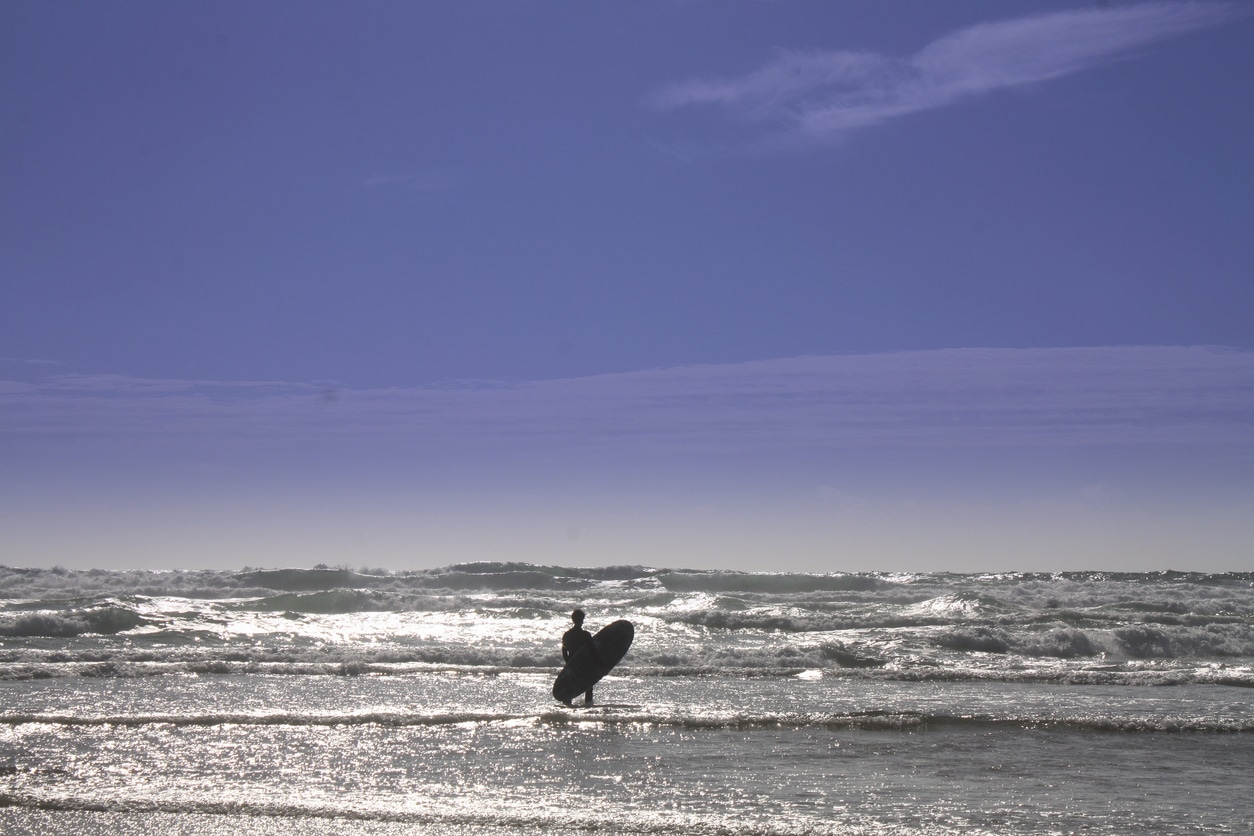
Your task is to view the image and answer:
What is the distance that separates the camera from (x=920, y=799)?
8016mm

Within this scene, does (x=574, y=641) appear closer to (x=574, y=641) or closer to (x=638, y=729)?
(x=574, y=641)

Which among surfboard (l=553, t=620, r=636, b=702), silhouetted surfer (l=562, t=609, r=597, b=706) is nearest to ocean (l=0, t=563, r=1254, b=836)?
surfboard (l=553, t=620, r=636, b=702)

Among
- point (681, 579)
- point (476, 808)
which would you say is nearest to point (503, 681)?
point (476, 808)

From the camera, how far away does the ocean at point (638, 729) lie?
763 centimetres

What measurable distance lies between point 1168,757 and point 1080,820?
119 inches

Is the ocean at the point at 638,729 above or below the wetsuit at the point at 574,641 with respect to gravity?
below

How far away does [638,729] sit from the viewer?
10945mm

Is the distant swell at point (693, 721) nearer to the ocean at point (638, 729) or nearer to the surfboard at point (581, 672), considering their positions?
the ocean at point (638, 729)

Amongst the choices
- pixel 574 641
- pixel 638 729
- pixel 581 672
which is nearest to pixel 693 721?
pixel 638 729

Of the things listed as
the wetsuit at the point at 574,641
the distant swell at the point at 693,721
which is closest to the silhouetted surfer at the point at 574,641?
the wetsuit at the point at 574,641

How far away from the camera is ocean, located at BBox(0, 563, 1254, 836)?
7.63 meters

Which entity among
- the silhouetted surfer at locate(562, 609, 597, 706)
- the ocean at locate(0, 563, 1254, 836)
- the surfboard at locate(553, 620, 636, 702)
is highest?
the silhouetted surfer at locate(562, 609, 597, 706)

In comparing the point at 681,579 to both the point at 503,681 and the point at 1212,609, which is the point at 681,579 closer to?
the point at 1212,609

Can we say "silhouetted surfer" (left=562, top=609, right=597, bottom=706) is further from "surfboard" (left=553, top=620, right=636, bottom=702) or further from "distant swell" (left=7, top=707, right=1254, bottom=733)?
"distant swell" (left=7, top=707, right=1254, bottom=733)
